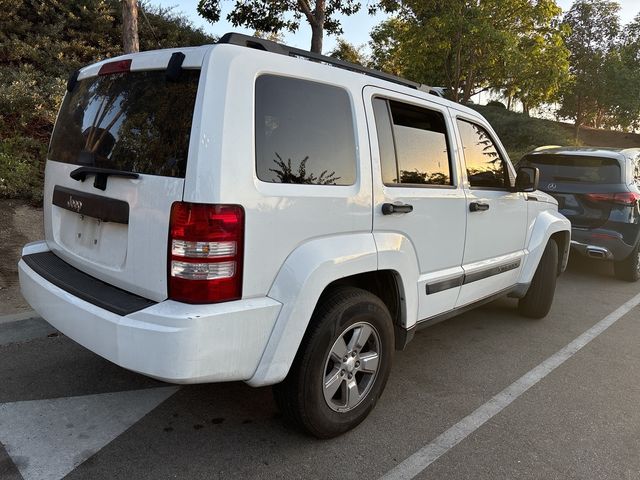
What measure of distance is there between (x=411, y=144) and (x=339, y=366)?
141 cm

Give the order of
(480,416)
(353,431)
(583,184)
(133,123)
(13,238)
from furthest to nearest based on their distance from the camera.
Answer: (583,184) → (13,238) → (480,416) → (353,431) → (133,123)

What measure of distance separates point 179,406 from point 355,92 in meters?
2.08

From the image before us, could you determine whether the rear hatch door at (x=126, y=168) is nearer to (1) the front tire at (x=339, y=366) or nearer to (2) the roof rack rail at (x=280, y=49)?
(2) the roof rack rail at (x=280, y=49)

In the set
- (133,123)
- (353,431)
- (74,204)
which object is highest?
(133,123)

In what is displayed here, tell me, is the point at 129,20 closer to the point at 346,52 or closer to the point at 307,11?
the point at 307,11

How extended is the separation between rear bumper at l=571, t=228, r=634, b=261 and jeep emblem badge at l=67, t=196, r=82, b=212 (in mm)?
5859

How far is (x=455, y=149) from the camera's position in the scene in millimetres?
3527

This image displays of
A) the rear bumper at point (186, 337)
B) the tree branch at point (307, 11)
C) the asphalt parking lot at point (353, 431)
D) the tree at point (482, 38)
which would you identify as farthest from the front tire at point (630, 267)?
the tree at point (482, 38)

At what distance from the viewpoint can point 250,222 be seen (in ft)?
7.22

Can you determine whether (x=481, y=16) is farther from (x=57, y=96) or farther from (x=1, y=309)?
(x=1, y=309)

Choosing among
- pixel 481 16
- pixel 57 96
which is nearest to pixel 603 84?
pixel 481 16

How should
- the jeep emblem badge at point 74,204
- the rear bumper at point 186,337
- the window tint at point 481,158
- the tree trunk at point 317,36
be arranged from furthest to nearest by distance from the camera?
the tree trunk at point 317,36, the window tint at point 481,158, the jeep emblem badge at point 74,204, the rear bumper at point 186,337

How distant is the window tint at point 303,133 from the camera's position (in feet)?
7.59

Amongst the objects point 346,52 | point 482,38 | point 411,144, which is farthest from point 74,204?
point 346,52
